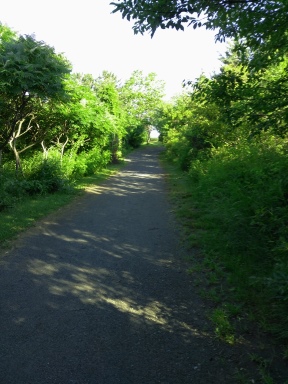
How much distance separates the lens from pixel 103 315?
3637 mm

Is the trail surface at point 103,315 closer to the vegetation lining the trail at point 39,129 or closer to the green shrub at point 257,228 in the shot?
the green shrub at point 257,228

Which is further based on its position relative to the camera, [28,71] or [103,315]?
[28,71]

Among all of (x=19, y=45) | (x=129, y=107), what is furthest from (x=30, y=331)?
(x=129, y=107)

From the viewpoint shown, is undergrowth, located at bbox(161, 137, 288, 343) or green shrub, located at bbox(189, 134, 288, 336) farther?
green shrub, located at bbox(189, 134, 288, 336)

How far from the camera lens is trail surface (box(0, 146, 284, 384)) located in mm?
2770

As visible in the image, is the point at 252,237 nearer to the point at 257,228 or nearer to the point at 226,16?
the point at 257,228

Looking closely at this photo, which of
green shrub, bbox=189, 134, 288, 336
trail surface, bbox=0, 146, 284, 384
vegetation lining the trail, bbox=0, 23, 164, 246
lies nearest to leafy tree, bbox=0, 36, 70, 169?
vegetation lining the trail, bbox=0, 23, 164, 246

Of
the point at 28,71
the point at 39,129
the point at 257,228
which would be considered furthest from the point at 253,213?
the point at 39,129

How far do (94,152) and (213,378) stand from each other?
14959 mm

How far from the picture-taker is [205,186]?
9.05 m

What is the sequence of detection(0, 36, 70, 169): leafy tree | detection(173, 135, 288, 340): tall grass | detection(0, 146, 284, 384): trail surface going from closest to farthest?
detection(0, 146, 284, 384): trail surface → detection(173, 135, 288, 340): tall grass → detection(0, 36, 70, 169): leafy tree

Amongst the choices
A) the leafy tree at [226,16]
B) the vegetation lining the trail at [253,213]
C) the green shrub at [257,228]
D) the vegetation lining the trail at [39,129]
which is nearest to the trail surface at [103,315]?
the vegetation lining the trail at [253,213]

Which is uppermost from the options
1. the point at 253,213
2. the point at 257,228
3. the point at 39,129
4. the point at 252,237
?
the point at 39,129

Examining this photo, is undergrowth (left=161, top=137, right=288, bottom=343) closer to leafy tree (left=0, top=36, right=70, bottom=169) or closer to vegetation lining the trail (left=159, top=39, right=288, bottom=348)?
vegetation lining the trail (left=159, top=39, right=288, bottom=348)
